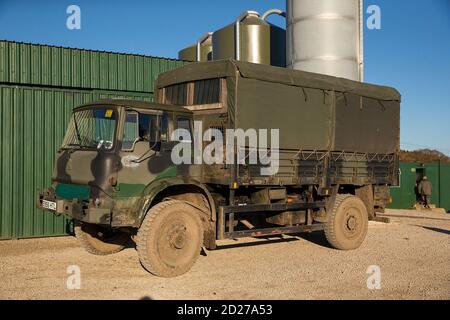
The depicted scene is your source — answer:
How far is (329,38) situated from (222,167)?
8.11 meters

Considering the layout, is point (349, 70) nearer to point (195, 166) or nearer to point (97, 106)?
point (195, 166)

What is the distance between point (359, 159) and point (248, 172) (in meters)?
3.12

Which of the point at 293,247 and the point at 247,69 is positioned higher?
the point at 247,69

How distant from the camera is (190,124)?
25.2 feet

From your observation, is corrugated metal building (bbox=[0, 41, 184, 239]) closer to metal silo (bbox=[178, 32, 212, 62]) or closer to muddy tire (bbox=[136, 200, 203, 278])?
muddy tire (bbox=[136, 200, 203, 278])

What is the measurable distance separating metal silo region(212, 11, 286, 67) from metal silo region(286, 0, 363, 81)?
9.27ft

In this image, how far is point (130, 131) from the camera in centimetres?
687

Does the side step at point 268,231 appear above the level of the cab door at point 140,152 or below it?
below

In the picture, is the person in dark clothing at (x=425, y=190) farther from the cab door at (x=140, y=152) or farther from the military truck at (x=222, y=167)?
the cab door at (x=140, y=152)

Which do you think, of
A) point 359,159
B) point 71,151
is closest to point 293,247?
point 359,159

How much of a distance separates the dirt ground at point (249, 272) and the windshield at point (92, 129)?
2018mm

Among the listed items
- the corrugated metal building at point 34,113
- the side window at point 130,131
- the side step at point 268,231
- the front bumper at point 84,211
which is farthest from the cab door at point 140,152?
the corrugated metal building at point 34,113

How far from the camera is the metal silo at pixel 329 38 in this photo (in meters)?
14.0

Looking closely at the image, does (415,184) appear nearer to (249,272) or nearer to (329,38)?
(329,38)
